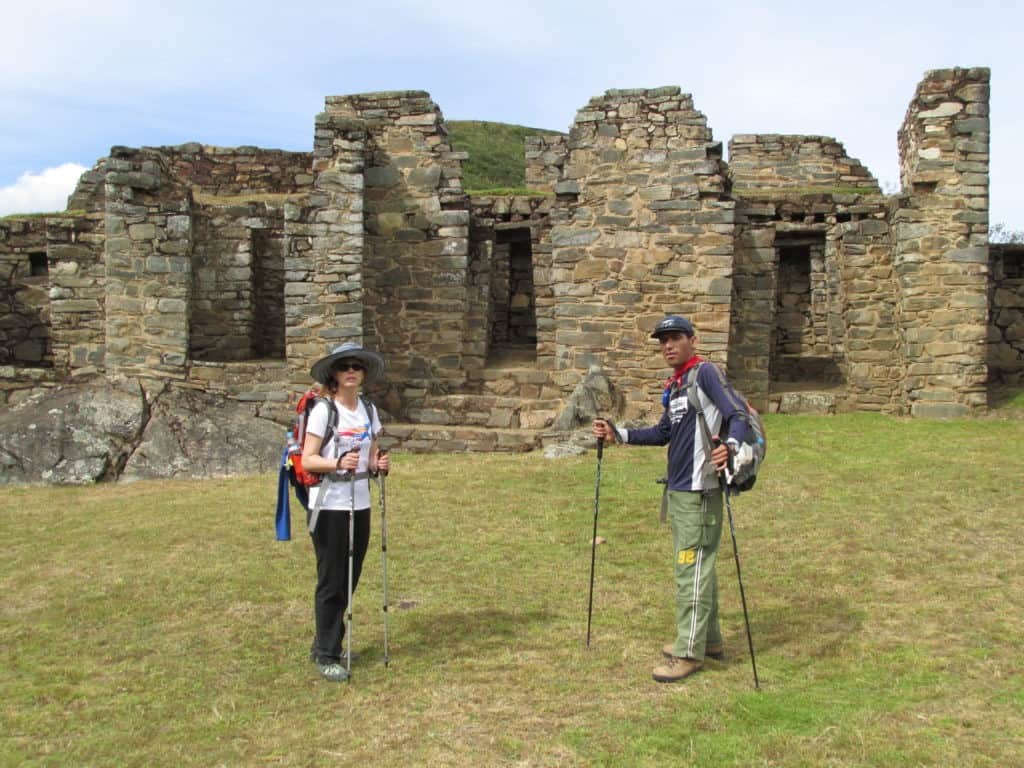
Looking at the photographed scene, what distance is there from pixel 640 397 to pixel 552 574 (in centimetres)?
700

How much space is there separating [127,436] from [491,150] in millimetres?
26098

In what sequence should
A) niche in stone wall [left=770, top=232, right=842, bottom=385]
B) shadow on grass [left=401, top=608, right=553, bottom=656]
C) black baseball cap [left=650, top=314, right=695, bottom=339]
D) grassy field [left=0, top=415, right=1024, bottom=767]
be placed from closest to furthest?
grassy field [left=0, top=415, right=1024, bottom=767] < black baseball cap [left=650, top=314, right=695, bottom=339] < shadow on grass [left=401, top=608, right=553, bottom=656] < niche in stone wall [left=770, top=232, right=842, bottom=385]

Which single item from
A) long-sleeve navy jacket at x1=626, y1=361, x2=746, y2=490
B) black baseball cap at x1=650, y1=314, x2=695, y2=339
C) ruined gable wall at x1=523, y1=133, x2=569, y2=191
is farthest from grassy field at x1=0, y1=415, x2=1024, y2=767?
ruined gable wall at x1=523, y1=133, x2=569, y2=191

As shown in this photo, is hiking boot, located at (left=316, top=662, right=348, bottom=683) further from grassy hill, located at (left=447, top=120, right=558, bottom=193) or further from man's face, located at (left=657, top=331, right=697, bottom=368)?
grassy hill, located at (left=447, top=120, right=558, bottom=193)

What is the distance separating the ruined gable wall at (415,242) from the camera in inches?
575

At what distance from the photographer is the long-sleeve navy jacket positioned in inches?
206

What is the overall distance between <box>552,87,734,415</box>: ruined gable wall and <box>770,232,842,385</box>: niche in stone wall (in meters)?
4.05

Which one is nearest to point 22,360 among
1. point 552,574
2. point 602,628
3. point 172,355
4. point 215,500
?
point 172,355

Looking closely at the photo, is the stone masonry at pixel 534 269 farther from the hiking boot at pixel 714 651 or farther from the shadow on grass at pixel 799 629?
the hiking boot at pixel 714 651

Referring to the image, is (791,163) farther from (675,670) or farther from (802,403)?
(675,670)

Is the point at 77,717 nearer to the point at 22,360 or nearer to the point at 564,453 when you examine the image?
the point at 564,453

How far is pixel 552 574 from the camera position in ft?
24.5

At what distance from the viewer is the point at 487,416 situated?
563 inches

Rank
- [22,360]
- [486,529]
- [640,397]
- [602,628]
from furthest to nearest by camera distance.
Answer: [22,360] < [640,397] < [486,529] < [602,628]
